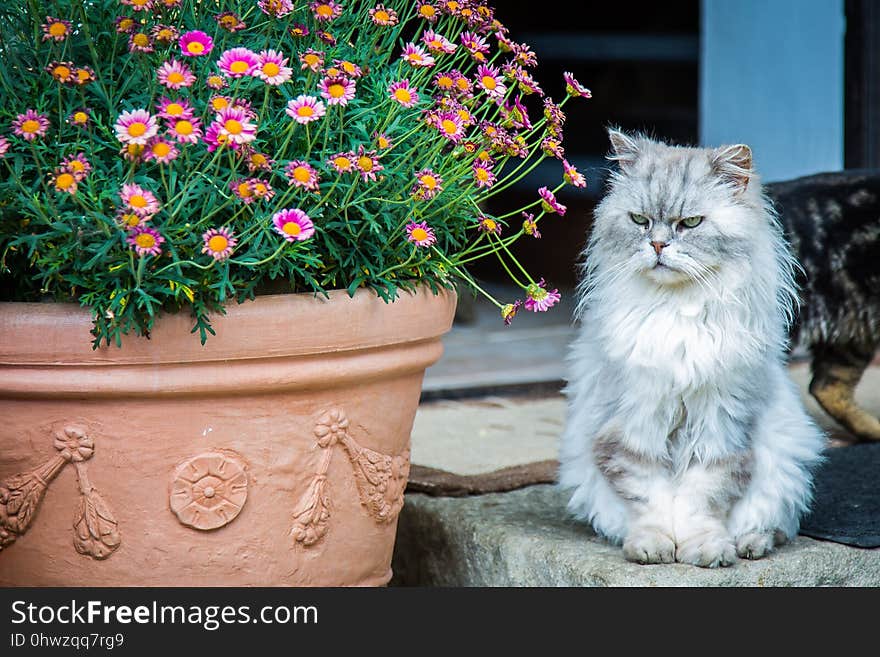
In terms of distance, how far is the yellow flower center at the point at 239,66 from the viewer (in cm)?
150

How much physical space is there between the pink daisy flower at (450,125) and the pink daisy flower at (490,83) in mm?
78

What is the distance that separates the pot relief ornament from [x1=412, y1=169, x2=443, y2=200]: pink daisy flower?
61 cm

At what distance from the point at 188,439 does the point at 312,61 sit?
1.88 feet

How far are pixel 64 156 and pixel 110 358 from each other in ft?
0.96

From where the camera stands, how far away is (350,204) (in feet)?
5.42

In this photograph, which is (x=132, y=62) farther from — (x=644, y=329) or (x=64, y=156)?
(x=644, y=329)

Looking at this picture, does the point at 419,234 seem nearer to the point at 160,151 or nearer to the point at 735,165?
the point at 160,151

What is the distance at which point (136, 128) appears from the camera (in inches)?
56.4

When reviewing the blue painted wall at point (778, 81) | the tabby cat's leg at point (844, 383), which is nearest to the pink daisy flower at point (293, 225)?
the tabby cat's leg at point (844, 383)

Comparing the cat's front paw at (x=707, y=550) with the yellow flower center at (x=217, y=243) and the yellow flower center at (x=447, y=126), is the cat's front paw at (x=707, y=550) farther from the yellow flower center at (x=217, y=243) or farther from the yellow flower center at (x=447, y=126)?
the yellow flower center at (x=217, y=243)

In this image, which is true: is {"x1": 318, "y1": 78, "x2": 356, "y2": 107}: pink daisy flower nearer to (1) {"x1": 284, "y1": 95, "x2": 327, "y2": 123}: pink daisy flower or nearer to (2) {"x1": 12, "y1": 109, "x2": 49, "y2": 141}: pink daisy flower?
(1) {"x1": 284, "y1": 95, "x2": 327, "y2": 123}: pink daisy flower

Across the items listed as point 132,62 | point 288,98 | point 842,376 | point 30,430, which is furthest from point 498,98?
point 842,376

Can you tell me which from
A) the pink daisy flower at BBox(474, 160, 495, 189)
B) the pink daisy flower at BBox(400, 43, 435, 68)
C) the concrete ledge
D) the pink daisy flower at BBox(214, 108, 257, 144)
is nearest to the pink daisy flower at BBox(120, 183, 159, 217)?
the pink daisy flower at BBox(214, 108, 257, 144)

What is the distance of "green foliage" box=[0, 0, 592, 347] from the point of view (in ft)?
5.10
